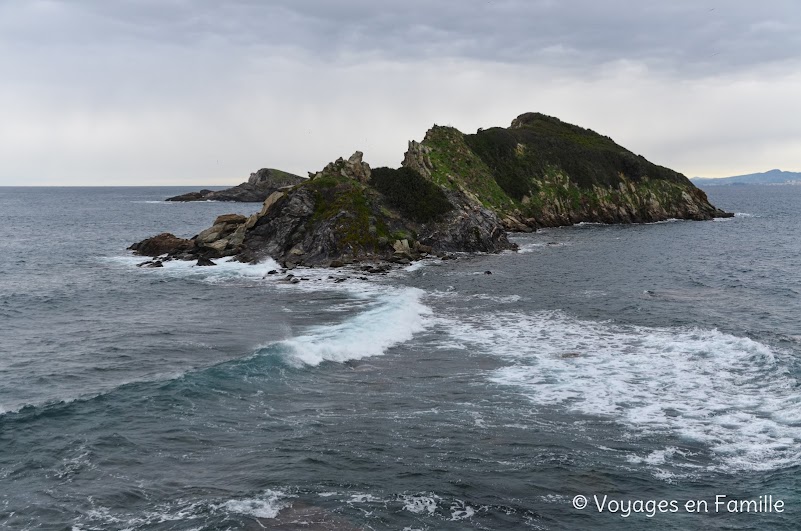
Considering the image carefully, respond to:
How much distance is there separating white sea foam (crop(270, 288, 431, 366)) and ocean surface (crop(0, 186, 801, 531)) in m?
0.20

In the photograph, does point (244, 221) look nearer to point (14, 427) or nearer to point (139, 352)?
point (139, 352)

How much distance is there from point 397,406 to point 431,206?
5579cm

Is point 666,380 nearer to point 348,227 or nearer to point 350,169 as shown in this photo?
point 348,227

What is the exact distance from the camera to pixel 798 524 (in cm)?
1759

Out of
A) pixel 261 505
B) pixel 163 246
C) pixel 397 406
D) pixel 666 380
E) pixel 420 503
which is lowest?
pixel 261 505

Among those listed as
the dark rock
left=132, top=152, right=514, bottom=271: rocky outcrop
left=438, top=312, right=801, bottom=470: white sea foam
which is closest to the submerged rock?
left=132, top=152, right=514, bottom=271: rocky outcrop

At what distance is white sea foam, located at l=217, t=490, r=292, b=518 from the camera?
715 inches

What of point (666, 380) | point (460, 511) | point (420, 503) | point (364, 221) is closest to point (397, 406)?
point (420, 503)

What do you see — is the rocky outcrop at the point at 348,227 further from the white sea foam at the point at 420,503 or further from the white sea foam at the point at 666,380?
the white sea foam at the point at 420,503

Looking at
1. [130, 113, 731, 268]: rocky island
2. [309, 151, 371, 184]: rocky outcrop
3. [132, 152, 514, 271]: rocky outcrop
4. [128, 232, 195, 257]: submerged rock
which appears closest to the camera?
[132, 152, 514, 271]: rocky outcrop

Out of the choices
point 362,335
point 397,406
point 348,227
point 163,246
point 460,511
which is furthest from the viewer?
point 163,246

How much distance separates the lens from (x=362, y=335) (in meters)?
38.3

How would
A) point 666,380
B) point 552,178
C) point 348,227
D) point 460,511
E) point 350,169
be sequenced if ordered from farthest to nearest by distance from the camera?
point 552,178 → point 350,169 → point 348,227 → point 666,380 → point 460,511

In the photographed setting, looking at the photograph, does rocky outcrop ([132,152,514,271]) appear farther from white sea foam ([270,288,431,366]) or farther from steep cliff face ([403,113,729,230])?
white sea foam ([270,288,431,366])
